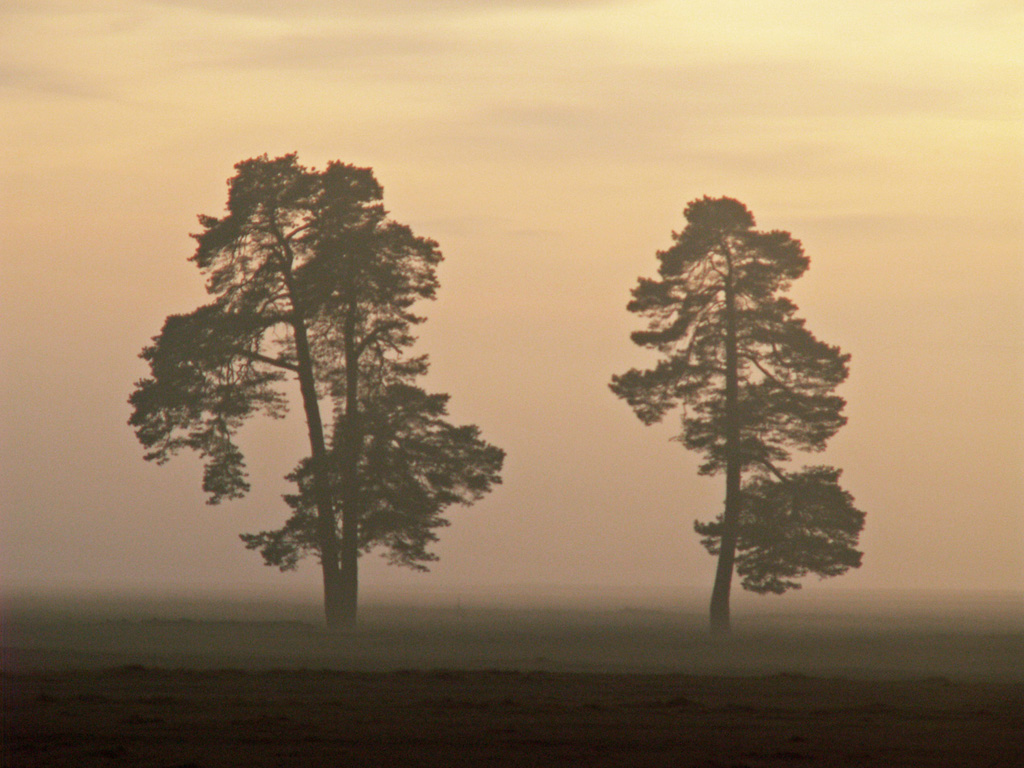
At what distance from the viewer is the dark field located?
15680mm

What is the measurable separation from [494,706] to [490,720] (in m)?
1.65

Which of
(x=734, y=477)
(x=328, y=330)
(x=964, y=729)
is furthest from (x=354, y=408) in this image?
(x=964, y=729)

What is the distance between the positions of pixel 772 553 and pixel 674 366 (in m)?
6.64

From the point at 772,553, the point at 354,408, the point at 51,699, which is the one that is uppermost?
→ the point at 354,408

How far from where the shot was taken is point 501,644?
38906 millimetres

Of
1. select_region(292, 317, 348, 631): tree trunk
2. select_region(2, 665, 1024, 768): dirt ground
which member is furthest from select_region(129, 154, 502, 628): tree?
select_region(2, 665, 1024, 768): dirt ground

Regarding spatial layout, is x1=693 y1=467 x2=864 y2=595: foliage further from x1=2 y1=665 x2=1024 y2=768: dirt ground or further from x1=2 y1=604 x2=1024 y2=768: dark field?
x1=2 y1=665 x2=1024 y2=768: dirt ground

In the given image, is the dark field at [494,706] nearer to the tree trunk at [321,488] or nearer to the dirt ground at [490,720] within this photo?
the dirt ground at [490,720]

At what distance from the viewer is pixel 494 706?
2017cm

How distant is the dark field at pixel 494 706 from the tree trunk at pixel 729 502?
779 cm

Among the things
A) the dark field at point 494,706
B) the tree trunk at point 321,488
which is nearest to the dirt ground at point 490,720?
the dark field at point 494,706

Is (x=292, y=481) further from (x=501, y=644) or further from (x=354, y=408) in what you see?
(x=501, y=644)

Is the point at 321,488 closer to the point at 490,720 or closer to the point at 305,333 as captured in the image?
the point at 305,333

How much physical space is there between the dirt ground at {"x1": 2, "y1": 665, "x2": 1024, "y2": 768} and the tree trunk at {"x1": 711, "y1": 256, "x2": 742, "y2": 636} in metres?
18.6
